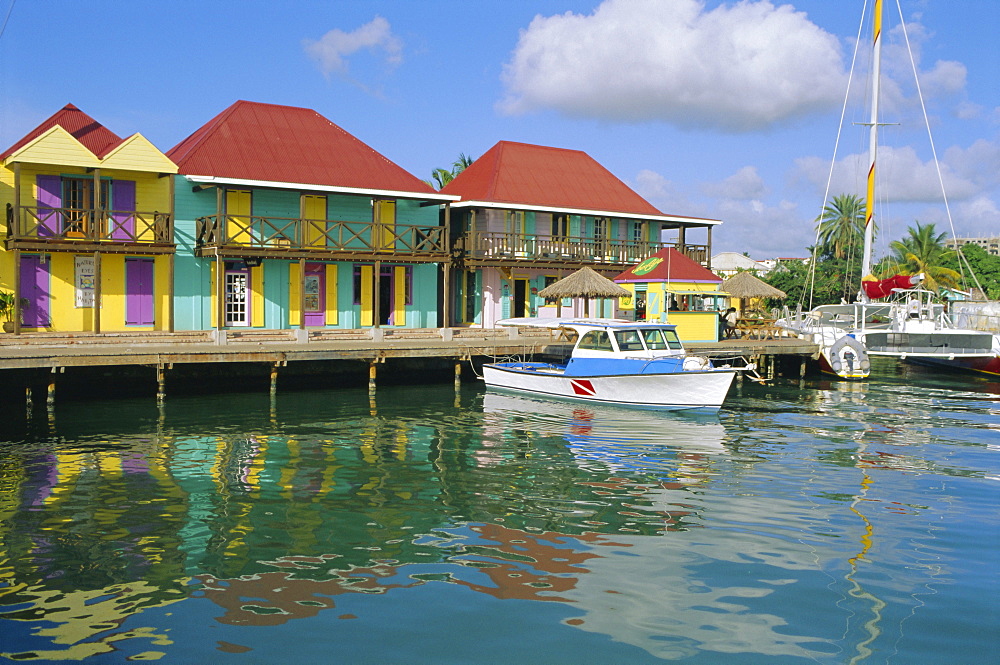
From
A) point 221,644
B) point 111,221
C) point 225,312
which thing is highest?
point 111,221

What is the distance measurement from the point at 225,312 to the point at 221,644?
2181cm

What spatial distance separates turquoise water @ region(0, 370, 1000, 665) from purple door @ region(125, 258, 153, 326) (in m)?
8.54

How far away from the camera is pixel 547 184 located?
36500 millimetres

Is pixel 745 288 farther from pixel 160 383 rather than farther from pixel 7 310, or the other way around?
pixel 7 310

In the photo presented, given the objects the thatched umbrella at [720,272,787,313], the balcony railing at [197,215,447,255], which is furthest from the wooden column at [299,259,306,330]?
the thatched umbrella at [720,272,787,313]

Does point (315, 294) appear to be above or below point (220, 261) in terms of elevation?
below

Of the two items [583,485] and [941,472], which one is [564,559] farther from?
[941,472]

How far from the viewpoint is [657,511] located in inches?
472

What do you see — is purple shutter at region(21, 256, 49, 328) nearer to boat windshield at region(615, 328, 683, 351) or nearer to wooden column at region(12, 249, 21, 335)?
wooden column at region(12, 249, 21, 335)

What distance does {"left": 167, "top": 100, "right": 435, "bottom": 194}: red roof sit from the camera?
2861cm

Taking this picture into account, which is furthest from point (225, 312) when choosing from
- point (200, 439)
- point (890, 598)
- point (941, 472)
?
point (890, 598)

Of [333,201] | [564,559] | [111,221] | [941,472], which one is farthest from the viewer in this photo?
[333,201]

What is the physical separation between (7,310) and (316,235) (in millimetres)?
9800


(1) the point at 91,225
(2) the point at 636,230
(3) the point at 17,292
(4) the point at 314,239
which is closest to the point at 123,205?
(1) the point at 91,225
